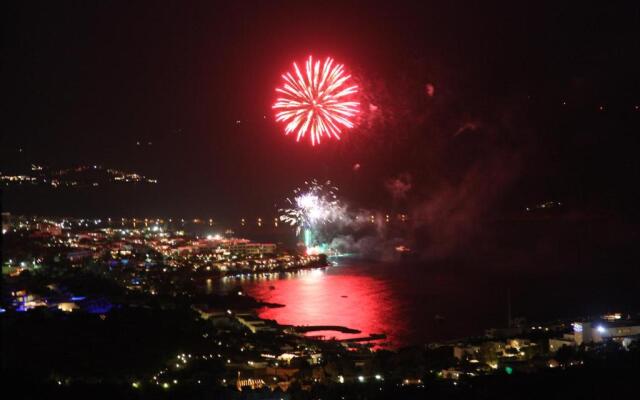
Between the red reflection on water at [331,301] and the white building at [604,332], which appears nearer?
the white building at [604,332]

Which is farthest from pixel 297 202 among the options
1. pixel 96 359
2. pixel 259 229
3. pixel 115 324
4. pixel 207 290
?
pixel 259 229

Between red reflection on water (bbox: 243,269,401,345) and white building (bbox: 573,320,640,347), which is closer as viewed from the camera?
white building (bbox: 573,320,640,347)

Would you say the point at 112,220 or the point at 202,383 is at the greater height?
the point at 112,220

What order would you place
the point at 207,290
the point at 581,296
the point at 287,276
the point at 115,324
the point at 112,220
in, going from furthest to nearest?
the point at 112,220
the point at 287,276
the point at 207,290
the point at 581,296
the point at 115,324

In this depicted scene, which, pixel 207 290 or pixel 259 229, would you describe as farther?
pixel 259 229

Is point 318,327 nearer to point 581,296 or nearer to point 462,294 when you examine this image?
point 462,294

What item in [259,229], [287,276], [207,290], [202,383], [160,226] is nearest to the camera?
[202,383]

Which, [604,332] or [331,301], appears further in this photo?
[331,301]

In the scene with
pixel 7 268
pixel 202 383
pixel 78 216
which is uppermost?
pixel 78 216
